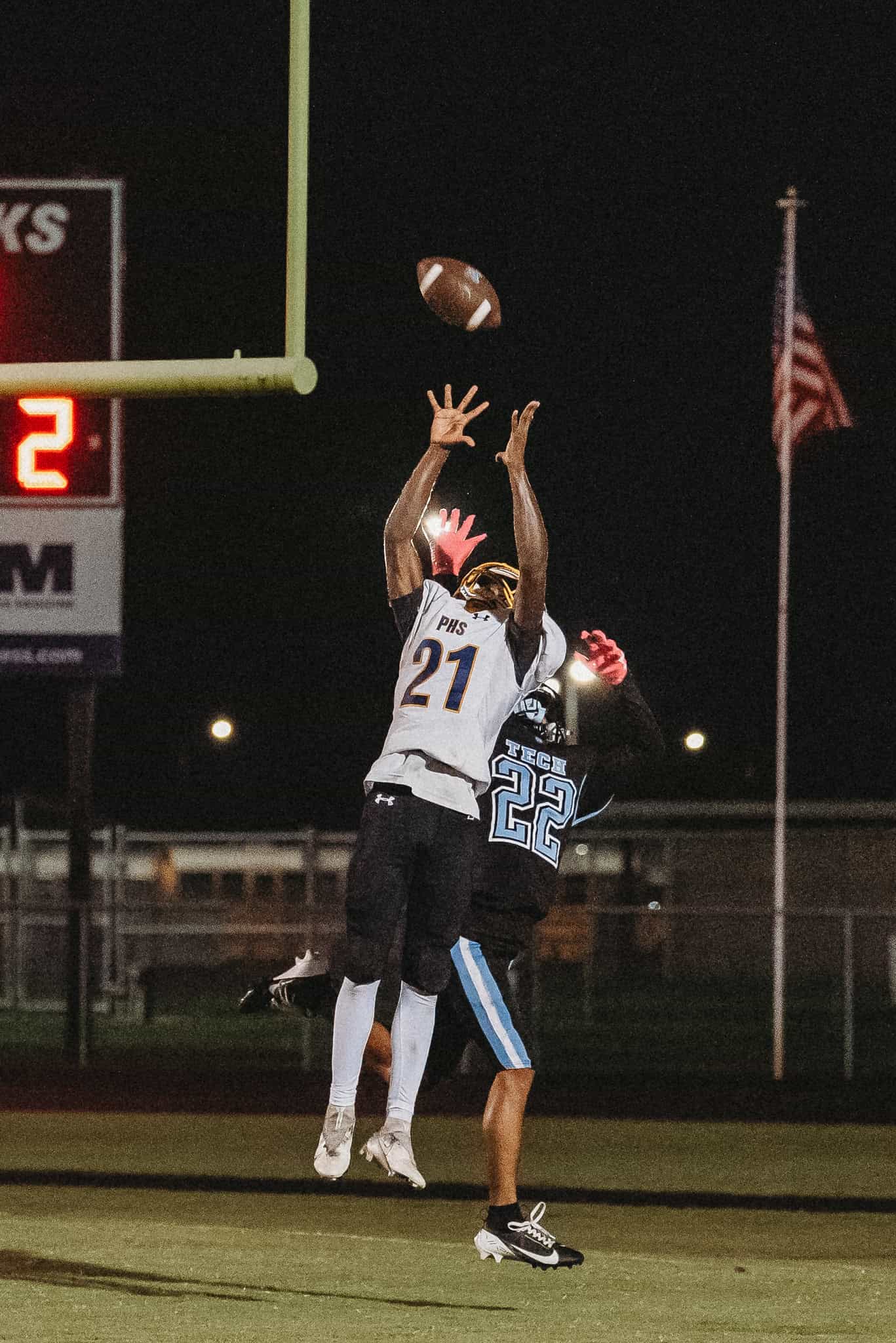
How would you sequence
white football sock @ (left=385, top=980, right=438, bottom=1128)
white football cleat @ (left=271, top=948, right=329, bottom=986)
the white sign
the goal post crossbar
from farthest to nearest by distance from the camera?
the white sign, the goal post crossbar, white football cleat @ (left=271, top=948, right=329, bottom=986), white football sock @ (left=385, top=980, right=438, bottom=1128)

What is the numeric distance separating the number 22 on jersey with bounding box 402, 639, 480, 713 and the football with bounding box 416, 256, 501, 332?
1.25 meters

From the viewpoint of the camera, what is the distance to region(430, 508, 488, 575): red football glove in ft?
23.4

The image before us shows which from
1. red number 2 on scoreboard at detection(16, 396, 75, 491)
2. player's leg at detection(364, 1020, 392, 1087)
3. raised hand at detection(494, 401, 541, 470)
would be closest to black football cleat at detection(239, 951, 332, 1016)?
player's leg at detection(364, 1020, 392, 1087)

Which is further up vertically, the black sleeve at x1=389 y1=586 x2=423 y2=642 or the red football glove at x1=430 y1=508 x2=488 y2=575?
the red football glove at x1=430 y1=508 x2=488 y2=575

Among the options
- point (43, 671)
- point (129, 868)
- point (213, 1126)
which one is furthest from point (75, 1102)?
point (129, 868)

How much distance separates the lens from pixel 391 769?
655cm

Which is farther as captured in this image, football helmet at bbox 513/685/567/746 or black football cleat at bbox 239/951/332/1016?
football helmet at bbox 513/685/567/746

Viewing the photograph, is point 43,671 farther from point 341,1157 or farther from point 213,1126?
point 341,1157

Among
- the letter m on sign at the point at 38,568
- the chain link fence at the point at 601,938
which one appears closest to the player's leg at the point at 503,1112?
the chain link fence at the point at 601,938

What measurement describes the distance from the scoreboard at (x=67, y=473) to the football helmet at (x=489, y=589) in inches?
407

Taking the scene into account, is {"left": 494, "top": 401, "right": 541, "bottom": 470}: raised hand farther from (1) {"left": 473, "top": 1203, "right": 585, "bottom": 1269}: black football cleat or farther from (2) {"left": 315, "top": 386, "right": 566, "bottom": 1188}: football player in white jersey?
(1) {"left": 473, "top": 1203, "right": 585, "bottom": 1269}: black football cleat

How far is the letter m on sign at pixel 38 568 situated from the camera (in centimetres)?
1725

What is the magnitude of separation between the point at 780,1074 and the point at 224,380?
981 centimetres

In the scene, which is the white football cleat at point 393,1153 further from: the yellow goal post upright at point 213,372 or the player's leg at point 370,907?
the yellow goal post upright at point 213,372
